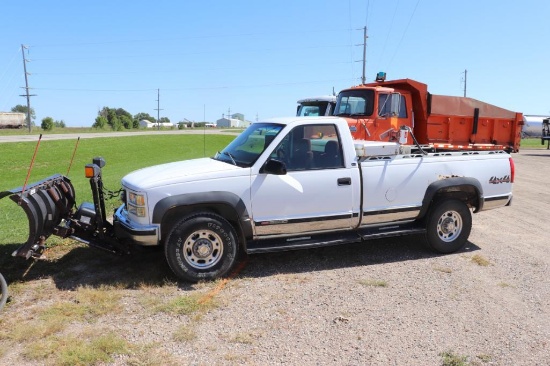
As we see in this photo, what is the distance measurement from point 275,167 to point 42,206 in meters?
2.65

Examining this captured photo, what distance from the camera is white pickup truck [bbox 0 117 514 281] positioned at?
5.05 m

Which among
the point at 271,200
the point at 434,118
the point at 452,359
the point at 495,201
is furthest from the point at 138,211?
the point at 434,118

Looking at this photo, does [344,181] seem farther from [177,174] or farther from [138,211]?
[138,211]

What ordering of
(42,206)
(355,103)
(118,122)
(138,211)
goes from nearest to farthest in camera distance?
(42,206)
(138,211)
(355,103)
(118,122)

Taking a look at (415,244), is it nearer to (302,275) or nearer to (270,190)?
(302,275)

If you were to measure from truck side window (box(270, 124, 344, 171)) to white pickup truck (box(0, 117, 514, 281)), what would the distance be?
0.01 metres

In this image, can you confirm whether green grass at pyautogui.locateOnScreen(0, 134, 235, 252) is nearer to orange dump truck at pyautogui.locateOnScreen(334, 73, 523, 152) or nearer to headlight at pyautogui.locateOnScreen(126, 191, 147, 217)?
headlight at pyautogui.locateOnScreen(126, 191, 147, 217)

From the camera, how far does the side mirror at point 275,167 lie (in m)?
5.25

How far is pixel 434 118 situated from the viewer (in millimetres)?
11234

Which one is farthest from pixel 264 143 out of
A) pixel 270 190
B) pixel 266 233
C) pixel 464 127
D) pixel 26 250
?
pixel 464 127

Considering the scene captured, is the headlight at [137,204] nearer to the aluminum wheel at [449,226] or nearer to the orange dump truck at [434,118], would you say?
the aluminum wheel at [449,226]

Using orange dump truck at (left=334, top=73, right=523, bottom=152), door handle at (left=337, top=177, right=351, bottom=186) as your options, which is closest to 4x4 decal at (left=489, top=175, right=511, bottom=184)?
door handle at (left=337, top=177, right=351, bottom=186)

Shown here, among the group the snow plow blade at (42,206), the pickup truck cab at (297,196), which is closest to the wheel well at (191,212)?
the pickup truck cab at (297,196)

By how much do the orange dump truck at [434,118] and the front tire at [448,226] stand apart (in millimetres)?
4728
